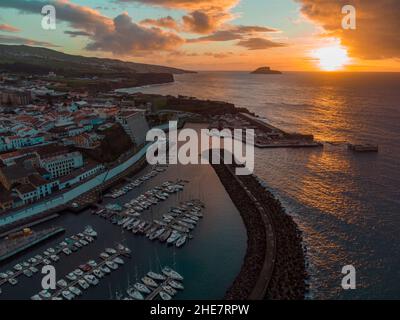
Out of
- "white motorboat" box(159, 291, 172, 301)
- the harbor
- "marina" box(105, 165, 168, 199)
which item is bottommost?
"white motorboat" box(159, 291, 172, 301)

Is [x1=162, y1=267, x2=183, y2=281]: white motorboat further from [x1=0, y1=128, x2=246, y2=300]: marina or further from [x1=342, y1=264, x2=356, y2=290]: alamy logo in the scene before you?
[x1=342, y1=264, x2=356, y2=290]: alamy logo

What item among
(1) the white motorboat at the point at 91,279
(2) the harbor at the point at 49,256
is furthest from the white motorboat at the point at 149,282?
(2) the harbor at the point at 49,256

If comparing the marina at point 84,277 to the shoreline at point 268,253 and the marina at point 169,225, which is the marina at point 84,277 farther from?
the shoreline at point 268,253

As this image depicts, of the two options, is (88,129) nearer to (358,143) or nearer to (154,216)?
(154,216)

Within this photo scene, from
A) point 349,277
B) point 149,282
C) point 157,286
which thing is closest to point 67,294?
point 149,282

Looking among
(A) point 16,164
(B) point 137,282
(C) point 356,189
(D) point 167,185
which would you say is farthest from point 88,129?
(C) point 356,189

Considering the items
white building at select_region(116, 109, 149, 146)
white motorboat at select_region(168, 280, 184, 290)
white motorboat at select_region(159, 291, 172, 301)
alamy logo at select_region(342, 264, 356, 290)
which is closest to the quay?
white motorboat at select_region(168, 280, 184, 290)

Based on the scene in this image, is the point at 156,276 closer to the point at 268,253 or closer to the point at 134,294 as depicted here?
the point at 134,294
